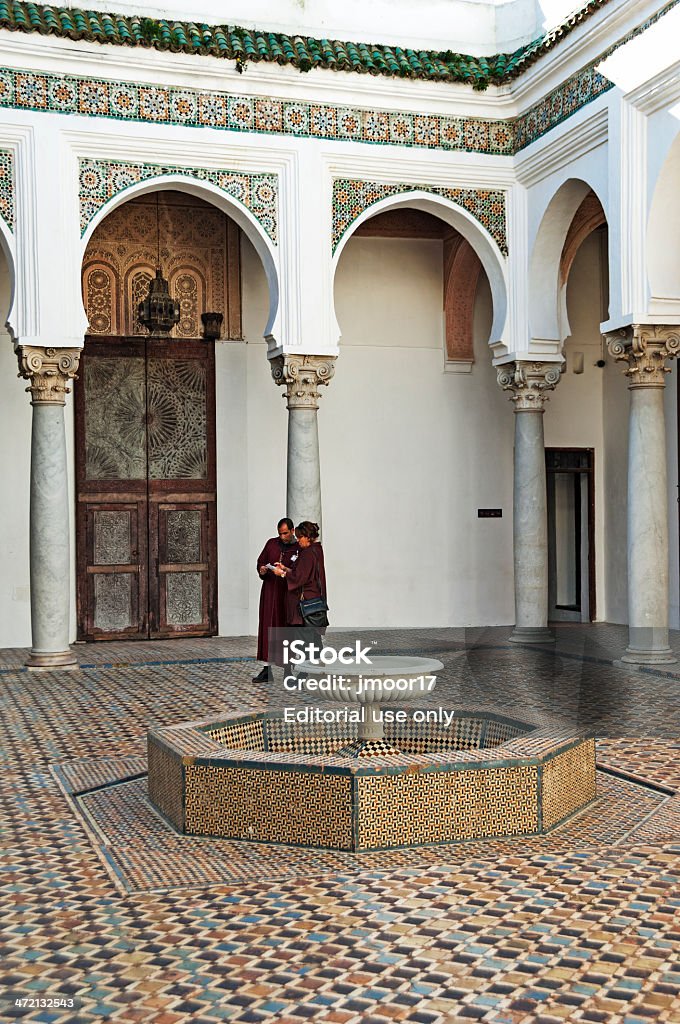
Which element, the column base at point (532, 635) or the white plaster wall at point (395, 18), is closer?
the white plaster wall at point (395, 18)

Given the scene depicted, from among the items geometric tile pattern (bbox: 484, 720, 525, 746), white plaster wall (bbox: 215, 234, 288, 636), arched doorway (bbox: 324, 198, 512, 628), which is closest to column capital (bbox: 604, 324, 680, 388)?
arched doorway (bbox: 324, 198, 512, 628)

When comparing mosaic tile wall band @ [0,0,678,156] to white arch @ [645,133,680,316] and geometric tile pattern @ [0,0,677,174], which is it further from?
white arch @ [645,133,680,316]

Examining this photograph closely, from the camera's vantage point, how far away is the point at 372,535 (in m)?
13.1

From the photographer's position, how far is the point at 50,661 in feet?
32.9

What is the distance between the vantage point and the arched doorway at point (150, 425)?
40.1 feet

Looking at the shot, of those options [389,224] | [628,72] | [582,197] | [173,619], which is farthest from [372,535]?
[628,72]

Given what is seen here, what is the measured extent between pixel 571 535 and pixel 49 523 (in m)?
6.88

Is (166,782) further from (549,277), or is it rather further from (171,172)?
(549,277)

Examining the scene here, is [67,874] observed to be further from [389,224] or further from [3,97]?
[389,224]

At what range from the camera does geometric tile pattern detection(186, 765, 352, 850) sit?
4.61 m

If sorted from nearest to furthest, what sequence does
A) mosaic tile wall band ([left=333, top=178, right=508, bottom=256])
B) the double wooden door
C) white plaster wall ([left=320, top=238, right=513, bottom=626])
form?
mosaic tile wall band ([left=333, top=178, right=508, bottom=256]) < the double wooden door < white plaster wall ([left=320, top=238, right=513, bottom=626])

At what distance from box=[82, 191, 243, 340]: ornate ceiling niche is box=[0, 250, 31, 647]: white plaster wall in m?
0.96

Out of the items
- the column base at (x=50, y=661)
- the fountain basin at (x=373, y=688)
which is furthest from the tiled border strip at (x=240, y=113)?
the fountain basin at (x=373, y=688)

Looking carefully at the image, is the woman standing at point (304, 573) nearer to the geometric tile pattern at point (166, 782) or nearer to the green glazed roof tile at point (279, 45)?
the geometric tile pattern at point (166, 782)
